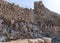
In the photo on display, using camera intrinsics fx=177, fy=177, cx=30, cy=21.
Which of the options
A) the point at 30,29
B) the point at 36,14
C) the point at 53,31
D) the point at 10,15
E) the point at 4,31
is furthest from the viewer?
the point at 36,14

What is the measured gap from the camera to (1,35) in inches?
369

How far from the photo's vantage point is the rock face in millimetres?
11209

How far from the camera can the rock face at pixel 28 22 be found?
441 inches

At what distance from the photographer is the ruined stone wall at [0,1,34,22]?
1280 centimetres

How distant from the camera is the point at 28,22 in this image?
52.2 feet

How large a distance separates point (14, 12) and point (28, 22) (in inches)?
83.4

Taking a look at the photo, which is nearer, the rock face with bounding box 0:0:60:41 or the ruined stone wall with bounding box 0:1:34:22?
the rock face with bounding box 0:0:60:41

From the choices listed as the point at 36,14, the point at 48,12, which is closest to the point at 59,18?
the point at 48,12

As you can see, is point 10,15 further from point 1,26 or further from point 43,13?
point 43,13

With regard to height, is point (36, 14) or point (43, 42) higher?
point (36, 14)

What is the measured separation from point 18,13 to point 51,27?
4.38 metres

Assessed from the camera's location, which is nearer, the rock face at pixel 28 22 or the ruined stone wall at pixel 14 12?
the rock face at pixel 28 22

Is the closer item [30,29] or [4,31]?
[4,31]

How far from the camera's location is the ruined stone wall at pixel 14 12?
1280 centimetres
